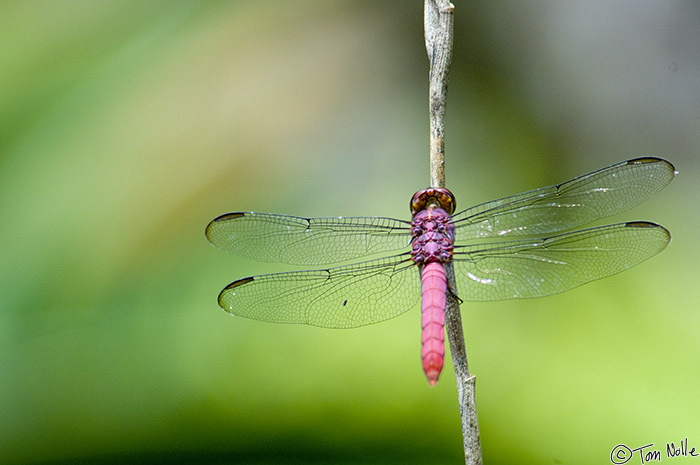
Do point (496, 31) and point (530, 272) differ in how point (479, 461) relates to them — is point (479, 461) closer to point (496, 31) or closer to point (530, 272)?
point (530, 272)

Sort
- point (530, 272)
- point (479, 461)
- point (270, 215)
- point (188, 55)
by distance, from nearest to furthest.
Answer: point (479, 461) < point (530, 272) < point (270, 215) < point (188, 55)

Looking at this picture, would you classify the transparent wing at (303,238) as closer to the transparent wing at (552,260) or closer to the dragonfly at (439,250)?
the dragonfly at (439,250)

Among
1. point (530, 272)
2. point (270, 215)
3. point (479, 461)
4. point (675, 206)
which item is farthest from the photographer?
point (675, 206)

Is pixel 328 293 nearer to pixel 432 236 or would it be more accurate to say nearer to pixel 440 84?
pixel 432 236

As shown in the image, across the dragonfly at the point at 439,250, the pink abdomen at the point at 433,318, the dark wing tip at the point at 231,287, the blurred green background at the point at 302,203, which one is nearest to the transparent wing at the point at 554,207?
the dragonfly at the point at 439,250

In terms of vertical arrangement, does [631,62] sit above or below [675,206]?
above

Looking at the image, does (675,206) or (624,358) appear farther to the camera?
(675,206)

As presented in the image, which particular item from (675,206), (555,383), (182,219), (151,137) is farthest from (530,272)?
(151,137)
